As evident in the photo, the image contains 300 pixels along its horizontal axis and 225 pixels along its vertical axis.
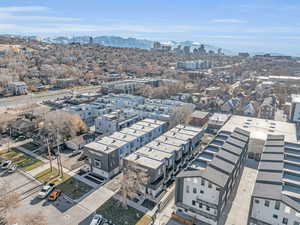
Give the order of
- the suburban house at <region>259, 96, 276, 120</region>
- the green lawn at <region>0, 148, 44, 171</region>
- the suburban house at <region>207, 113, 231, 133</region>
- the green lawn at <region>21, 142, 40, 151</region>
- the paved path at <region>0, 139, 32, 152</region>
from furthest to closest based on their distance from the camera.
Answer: the suburban house at <region>259, 96, 276, 120</region>
the suburban house at <region>207, 113, 231, 133</region>
the green lawn at <region>21, 142, 40, 151</region>
the paved path at <region>0, 139, 32, 152</region>
the green lawn at <region>0, 148, 44, 171</region>

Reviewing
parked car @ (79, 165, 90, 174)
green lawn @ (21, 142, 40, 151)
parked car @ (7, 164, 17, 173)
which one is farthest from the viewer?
green lawn @ (21, 142, 40, 151)

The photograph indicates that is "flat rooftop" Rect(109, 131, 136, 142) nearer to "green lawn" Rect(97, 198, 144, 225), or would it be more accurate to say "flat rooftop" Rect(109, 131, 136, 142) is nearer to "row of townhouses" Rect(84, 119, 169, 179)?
"row of townhouses" Rect(84, 119, 169, 179)

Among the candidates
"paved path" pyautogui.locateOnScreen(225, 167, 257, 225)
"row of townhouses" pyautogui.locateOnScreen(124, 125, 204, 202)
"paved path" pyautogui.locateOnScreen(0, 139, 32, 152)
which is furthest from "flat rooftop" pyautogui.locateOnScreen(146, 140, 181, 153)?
"paved path" pyautogui.locateOnScreen(0, 139, 32, 152)

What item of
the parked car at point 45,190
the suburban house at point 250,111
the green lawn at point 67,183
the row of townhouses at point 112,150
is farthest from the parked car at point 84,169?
the suburban house at point 250,111

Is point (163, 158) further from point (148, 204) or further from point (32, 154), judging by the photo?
point (32, 154)

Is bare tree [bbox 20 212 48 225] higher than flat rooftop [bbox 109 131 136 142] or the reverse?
the reverse

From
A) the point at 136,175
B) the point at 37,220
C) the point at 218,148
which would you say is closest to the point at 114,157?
the point at 136,175

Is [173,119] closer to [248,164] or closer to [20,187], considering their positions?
[248,164]
